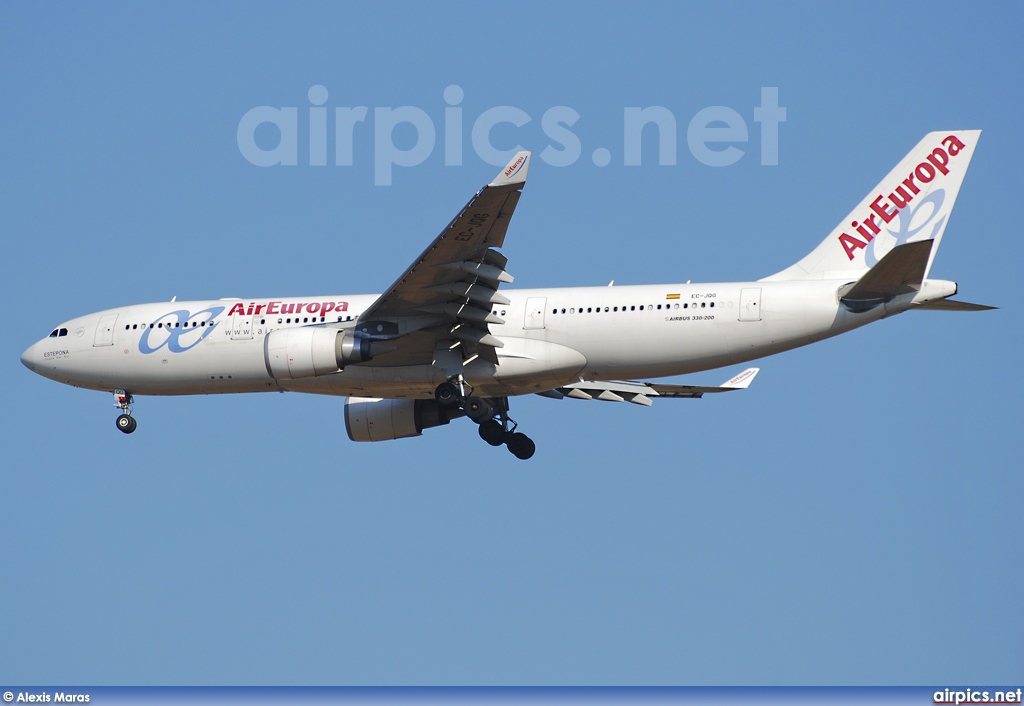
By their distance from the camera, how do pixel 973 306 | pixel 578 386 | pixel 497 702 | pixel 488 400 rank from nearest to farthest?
1. pixel 497 702
2. pixel 973 306
3. pixel 488 400
4. pixel 578 386

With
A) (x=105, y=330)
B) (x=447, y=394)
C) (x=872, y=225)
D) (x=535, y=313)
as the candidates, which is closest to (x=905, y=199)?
(x=872, y=225)

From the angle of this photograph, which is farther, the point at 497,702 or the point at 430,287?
the point at 430,287

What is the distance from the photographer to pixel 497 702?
939 inches

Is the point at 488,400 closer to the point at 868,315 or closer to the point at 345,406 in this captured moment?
the point at 345,406

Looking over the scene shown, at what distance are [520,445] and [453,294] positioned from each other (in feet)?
21.6

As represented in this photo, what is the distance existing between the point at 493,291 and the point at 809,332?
6786 mm

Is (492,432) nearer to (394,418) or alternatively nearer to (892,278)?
(394,418)

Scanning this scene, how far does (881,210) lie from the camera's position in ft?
102

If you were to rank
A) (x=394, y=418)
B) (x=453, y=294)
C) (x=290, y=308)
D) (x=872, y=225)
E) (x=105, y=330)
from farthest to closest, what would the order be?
1. (x=394, y=418)
2. (x=105, y=330)
3. (x=290, y=308)
4. (x=872, y=225)
5. (x=453, y=294)

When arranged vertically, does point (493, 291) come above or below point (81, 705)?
above

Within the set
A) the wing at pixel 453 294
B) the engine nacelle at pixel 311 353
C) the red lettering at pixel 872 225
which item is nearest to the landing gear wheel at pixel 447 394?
the wing at pixel 453 294

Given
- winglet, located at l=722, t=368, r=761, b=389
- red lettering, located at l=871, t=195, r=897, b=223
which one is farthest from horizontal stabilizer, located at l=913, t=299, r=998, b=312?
winglet, located at l=722, t=368, r=761, b=389

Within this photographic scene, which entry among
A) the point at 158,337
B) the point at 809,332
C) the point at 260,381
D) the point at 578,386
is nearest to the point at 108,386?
the point at 158,337

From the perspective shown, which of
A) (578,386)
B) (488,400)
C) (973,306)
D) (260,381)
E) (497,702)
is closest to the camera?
(497,702)
